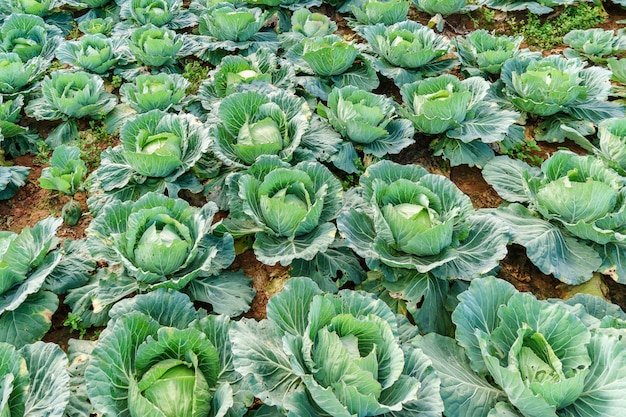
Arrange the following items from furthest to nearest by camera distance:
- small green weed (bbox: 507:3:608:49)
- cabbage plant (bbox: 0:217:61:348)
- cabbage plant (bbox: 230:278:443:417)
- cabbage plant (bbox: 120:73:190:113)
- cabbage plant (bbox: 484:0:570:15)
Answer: cabbage plant (bbox: 484:0:570:15), small green weed (bbox: 507:3:608:49), cabbage plant (bbox: 120:73:190:113), cabbage plant (bbox: 0:217:61:348), cabbage plant (bbox: 230:278:443:417)

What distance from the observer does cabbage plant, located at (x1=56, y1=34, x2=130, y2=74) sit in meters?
6.09

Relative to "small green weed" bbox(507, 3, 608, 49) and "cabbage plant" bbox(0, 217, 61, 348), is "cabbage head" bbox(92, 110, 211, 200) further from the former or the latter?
"small green weed" bbox(507, 3, 608, 49)

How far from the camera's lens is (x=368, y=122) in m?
4.91

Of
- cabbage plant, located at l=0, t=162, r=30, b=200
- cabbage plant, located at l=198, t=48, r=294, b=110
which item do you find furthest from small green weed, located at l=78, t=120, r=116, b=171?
cabbage plant, located at l=198, t=48, r=294, b=110

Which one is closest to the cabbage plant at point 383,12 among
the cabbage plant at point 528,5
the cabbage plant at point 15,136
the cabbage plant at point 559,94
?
the cabbage plant at point 528,5

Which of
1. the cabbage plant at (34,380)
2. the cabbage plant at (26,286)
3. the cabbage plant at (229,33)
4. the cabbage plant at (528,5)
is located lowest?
the cabbage plant at (26,286)

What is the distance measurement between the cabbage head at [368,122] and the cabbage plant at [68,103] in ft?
9.03

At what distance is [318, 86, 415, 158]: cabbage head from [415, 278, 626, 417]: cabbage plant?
217 cm

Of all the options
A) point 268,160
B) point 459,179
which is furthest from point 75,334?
point 459,179

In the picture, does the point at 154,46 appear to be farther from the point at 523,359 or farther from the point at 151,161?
the point at 523,359

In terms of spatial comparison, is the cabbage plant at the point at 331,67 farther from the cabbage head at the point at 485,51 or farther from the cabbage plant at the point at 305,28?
the cabbage head at the point at 485,51

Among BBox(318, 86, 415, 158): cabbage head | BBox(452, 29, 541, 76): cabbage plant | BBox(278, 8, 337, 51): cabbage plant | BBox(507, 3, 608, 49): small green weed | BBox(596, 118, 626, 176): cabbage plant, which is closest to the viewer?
BBox(596, 118, 626, 176): cabbage plant

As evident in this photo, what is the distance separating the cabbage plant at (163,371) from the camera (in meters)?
2.67

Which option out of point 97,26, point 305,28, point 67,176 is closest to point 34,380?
point 67,176
